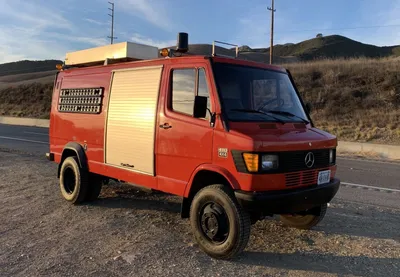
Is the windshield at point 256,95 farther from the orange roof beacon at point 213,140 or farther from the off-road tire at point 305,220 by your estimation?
the off-road tire at point 305,220

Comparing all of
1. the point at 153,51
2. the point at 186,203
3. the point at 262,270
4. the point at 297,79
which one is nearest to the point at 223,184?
the point at 186,203

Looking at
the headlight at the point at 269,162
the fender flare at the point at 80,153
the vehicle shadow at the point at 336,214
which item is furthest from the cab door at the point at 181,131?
the fender flare at the point at 80,153

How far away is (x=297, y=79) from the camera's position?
30375 mm

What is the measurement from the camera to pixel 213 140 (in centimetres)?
441

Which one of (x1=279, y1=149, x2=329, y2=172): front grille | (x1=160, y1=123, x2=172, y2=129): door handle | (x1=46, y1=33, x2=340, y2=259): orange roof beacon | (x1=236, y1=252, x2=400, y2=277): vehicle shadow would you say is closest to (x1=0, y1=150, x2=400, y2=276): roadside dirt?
(x1=236, y1=252, x2=400, y2=277): vehicle shadow

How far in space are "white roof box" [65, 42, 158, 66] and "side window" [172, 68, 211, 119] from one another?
1496 mm

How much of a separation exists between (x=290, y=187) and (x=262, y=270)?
95 centimetres

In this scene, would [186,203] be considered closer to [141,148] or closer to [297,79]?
[141,148]

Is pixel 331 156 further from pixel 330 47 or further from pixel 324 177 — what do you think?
pixel 330 47

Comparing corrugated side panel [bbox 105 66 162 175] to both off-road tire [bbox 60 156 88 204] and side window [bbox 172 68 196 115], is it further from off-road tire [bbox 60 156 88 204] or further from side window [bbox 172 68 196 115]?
off-road tire [bbox 60 156 88 204]

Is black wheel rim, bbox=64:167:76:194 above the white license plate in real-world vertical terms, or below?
below

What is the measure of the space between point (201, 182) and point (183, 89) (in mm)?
1199

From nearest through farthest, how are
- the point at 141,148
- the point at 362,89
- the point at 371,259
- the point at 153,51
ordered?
the point at 371,259, the point at 141,148, the point at 153,51, the point at 362,89

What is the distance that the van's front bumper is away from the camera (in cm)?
407
